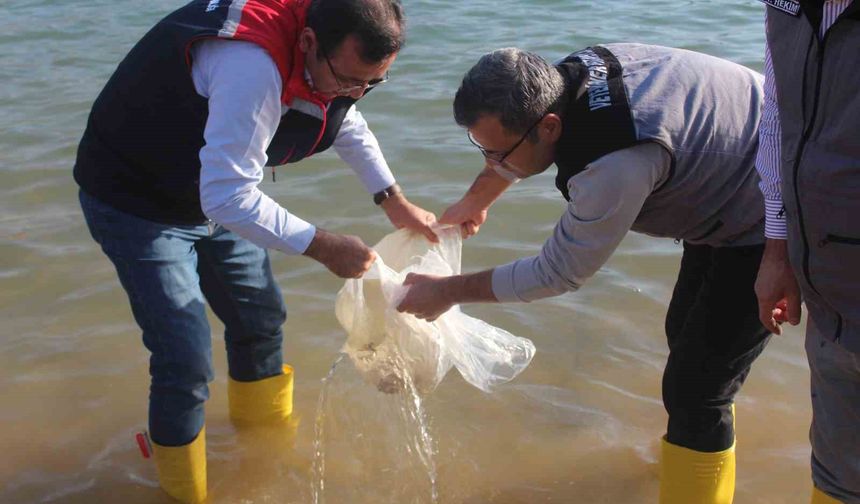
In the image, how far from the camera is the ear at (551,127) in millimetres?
2537

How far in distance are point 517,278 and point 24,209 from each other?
4239 mm

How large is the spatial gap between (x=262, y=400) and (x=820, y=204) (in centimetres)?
235

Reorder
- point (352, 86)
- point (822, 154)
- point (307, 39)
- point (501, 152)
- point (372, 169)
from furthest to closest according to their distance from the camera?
point (372, 169)
point (352, 86)
point (307, 39)
point (501, 152)
point (822, 154)

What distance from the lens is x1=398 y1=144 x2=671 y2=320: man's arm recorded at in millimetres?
2451

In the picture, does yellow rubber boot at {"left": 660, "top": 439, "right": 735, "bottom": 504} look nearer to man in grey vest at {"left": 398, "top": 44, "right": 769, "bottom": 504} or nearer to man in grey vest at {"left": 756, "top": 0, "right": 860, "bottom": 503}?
man in grey vest at {"left": 398, "top": 44, "right": 769, "bottom": 504}

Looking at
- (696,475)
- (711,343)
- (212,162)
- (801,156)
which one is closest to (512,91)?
(801,156)

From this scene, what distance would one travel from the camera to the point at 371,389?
13.4ft

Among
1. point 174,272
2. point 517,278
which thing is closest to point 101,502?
point 174,272

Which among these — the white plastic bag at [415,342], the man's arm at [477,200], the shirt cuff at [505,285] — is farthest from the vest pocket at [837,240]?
the white plastic bag at [415,342]

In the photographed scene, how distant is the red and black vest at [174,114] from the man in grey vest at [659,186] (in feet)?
1.90

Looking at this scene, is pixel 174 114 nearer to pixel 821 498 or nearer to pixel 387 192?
pixel 387 192

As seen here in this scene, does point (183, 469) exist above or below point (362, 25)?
below

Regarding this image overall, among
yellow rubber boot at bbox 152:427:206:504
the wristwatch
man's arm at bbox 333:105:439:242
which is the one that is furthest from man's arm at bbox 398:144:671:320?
yellow rubber boot at bbox 152:427:206:504

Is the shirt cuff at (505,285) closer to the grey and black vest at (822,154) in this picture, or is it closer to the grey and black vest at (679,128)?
the grey and black vest at (679,128)
